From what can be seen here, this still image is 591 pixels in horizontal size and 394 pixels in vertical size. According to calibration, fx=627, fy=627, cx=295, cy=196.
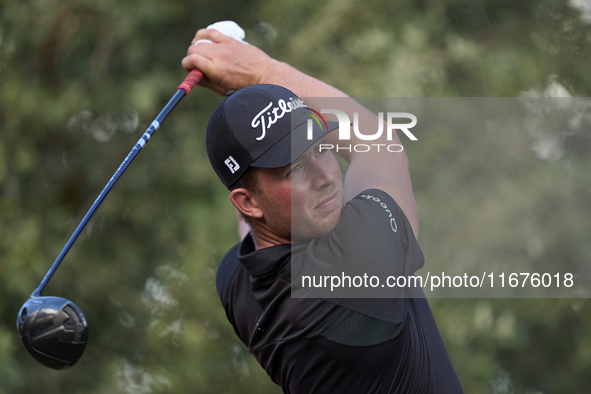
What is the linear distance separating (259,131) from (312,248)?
13.2 inches

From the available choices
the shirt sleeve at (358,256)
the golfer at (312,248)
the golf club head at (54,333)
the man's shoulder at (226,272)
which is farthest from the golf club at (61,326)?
the shirt sleeve at (358,256)

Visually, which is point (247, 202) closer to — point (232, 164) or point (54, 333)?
point (232, 164)

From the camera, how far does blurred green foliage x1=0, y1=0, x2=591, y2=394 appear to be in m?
4.42

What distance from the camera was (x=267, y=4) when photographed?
5.54 meters

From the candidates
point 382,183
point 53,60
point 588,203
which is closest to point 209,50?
point 382,183

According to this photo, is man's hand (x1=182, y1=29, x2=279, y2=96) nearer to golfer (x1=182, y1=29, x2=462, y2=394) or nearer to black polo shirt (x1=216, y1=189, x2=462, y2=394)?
golfer (x1=182, y1=29, x2=462, y2=394)

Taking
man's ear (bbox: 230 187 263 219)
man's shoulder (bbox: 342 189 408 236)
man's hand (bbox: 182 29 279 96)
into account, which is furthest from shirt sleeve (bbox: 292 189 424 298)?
man's hand (bbox: 182 29 279 96)

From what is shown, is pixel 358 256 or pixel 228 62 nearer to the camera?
pixel 358 256

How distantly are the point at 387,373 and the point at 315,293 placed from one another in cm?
28

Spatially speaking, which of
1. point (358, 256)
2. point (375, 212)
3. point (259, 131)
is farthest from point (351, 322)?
point (259, 131)

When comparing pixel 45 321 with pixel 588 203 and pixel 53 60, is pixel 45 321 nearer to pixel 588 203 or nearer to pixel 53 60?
pixel 588 203

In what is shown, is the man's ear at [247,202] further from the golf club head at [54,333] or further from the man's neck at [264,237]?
the golf club head at [54,333]

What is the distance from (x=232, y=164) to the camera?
5.26ft

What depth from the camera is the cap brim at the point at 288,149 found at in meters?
1.54
